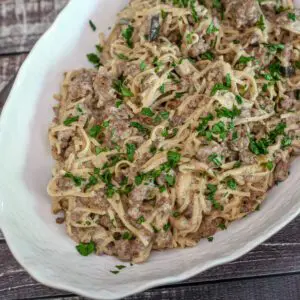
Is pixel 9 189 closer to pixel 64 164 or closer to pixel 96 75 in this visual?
pixel 64 164

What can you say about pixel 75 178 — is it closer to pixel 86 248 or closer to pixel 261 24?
pixel 86 248

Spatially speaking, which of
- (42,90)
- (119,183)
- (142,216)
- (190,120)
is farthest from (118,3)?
(142,216)

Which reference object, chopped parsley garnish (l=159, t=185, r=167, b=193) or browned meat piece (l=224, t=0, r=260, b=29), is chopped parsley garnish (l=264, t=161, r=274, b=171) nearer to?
chopped parsley garnish (l=159, t=185, r=167, b=193)

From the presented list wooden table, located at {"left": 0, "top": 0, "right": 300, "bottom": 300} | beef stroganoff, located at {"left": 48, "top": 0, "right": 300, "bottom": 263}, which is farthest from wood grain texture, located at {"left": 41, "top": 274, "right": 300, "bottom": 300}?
beef stroganoff, located at {"left": 48, "top": 0, "right": 300, "bottom": 263}

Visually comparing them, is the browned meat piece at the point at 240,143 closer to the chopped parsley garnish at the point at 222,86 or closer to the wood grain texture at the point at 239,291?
the chopped parsley garnish at the point at 222,86

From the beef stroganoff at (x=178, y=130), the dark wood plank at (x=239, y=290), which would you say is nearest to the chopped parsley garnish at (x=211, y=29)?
the beef stroganoff at (x=178, y=130)
